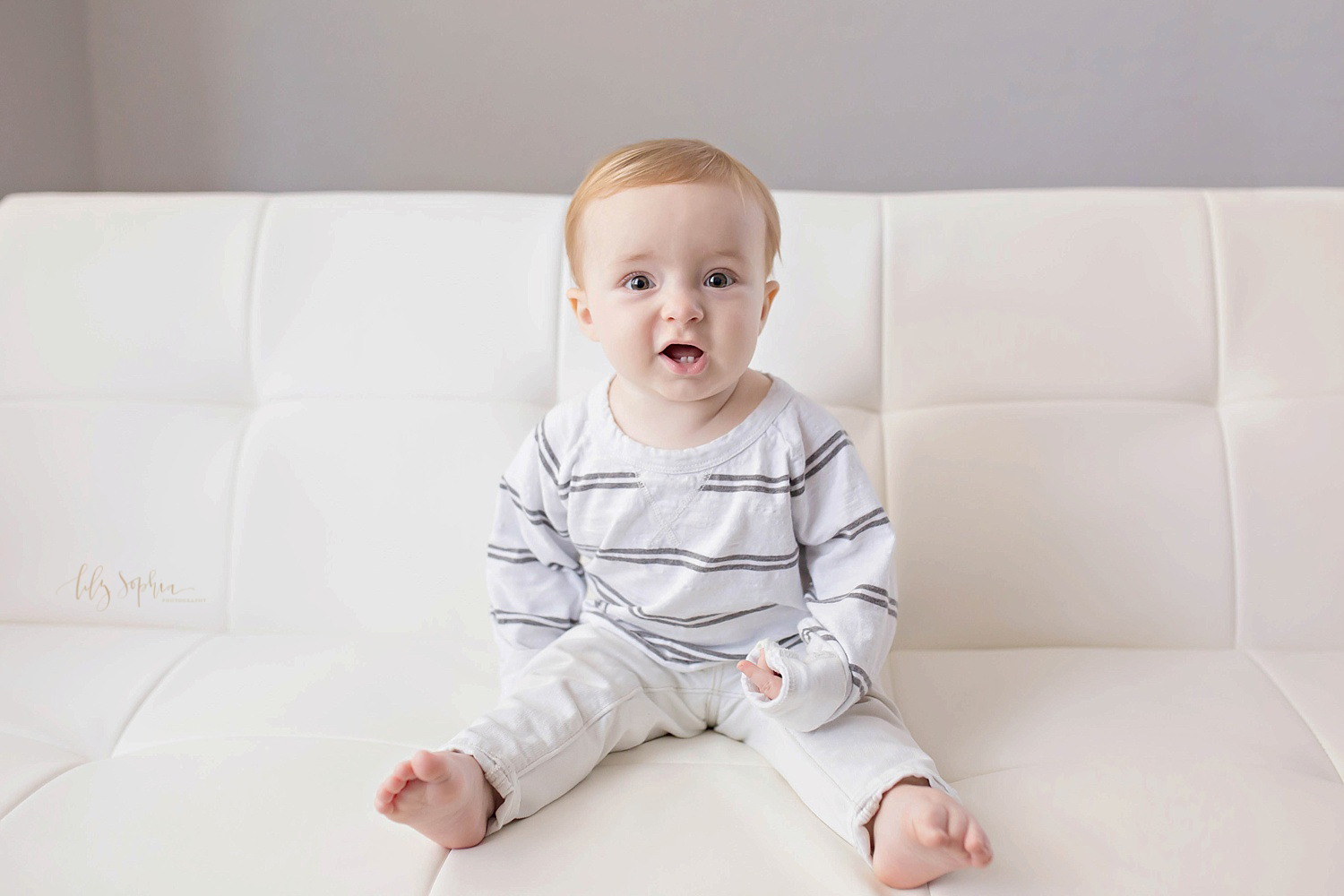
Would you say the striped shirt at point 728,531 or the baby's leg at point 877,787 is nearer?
the baby's leg at point 877,787

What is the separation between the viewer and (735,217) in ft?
3.07

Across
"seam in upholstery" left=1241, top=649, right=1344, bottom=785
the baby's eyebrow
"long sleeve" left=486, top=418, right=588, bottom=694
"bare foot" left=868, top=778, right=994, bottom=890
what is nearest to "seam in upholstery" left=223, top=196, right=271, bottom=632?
"long sleeve" left=486, top=418, right=588, bottom=694

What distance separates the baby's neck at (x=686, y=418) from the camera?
102 centimetres

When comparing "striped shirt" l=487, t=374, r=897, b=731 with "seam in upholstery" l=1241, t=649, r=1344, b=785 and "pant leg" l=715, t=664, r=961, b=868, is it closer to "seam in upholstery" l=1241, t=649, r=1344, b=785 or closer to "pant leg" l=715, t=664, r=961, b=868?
"pant leg" l=715, t=664, r=961, b=868

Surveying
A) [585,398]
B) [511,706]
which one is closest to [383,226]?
[585,398]

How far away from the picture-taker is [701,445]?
1004 mm

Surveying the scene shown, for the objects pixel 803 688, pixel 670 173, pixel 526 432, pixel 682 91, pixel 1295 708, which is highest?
pixel 682 91

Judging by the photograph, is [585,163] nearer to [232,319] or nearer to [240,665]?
[232,319]

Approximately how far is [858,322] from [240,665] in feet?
2.73

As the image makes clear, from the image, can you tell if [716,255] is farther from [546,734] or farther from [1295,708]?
[1295,708]

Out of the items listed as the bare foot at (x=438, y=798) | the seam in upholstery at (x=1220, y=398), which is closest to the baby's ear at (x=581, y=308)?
the bare foot at (x=438, y=798)

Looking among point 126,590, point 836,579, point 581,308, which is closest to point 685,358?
point 581,308

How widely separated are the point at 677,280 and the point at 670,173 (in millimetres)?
100

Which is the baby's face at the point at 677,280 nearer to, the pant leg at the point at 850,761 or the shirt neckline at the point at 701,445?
the shirt neckline at the point at 701,445
